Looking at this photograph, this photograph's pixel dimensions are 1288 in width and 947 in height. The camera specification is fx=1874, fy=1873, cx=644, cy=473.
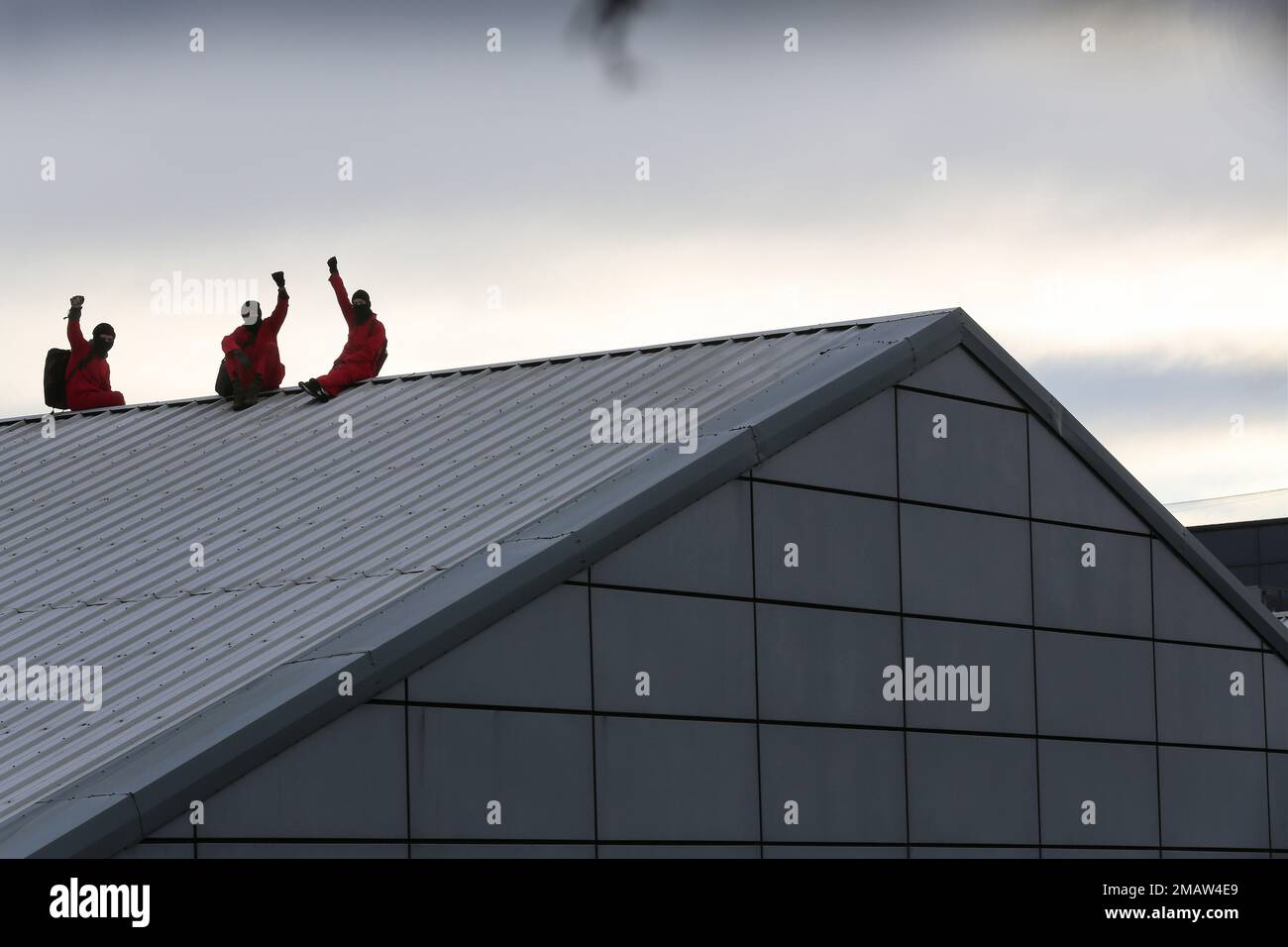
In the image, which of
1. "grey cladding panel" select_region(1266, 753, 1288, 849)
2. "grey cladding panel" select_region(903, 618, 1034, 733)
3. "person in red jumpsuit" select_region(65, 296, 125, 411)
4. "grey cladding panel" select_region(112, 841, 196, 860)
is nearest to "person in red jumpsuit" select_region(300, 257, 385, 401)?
"person in red jumpsuit" select_region(65, 296, 125, 411)

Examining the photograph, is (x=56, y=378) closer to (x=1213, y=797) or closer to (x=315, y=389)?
(x=315, y=389)

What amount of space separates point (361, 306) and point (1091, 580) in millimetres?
10032

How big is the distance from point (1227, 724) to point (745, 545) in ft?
29.0

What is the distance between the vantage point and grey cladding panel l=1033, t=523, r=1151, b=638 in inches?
826

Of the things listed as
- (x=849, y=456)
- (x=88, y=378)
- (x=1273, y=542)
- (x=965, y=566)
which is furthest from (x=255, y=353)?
(x=1273, y=542)

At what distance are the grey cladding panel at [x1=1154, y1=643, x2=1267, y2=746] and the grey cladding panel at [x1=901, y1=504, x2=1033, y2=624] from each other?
2.78 meters

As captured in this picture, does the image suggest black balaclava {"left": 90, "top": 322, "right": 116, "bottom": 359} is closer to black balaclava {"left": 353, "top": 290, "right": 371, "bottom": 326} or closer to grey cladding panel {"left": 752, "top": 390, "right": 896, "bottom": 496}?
black balaclava {"left": 353, "top": 290, "right": 371, "bottom": 326}

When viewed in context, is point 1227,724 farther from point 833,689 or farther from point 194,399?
point 194,399

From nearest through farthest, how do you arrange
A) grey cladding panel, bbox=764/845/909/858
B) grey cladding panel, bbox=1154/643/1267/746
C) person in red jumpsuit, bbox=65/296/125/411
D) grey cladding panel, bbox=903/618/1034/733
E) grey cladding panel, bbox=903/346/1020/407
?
grey cladding panel, bbox=764/845/909/858 → grey cladding panel, bbox=903/618/1034/733 → grey cladding panel, bbox=903/346/1020/407 → grey cladding panel, bbox=1154/643/1267/746 → person in red jumpsuit, bbox=65/296/125/411

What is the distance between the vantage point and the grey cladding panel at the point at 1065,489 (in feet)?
69.7

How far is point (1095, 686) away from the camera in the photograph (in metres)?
21.3

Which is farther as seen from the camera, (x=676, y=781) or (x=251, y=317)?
(x=251, y=317)

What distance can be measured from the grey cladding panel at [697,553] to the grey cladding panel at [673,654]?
0.13 metres

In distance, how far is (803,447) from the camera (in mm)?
18297
